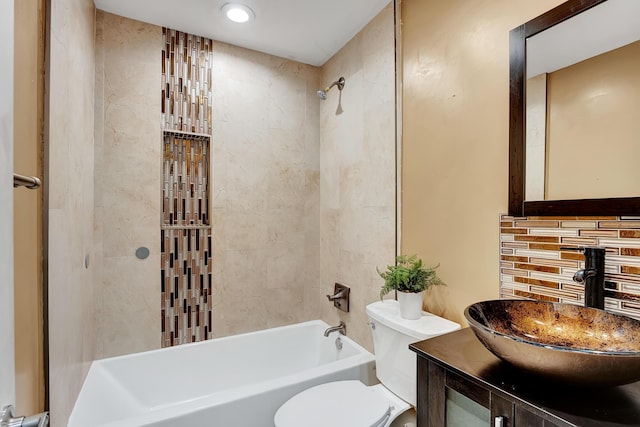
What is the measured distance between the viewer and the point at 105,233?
202 centimetres

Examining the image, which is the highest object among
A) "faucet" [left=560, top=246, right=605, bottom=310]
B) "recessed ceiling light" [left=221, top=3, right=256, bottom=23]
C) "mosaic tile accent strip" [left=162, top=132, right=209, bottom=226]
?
"recessed ceiling light" [left=221, top=3, right=256, bottom=23]

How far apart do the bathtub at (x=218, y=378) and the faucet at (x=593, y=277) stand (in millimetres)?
1262

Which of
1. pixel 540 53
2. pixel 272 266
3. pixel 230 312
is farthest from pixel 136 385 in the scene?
pixel 540 53

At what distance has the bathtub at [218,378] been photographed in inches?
59.8

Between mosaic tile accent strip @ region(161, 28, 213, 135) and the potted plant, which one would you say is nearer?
the potted plant

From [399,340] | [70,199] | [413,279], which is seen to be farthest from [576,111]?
[70,199]

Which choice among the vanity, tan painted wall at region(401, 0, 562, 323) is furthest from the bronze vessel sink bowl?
tan painted wall at region(401, 0, 562, 323)

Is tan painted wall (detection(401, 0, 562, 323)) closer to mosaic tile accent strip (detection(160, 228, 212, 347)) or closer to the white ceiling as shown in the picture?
the white ceiling

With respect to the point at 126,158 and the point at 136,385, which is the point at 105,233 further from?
the point at 136,385

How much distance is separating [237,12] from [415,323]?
2.05 m

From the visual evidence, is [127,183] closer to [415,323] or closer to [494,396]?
[415,323]

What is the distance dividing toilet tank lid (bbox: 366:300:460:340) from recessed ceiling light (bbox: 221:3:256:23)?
1.90 meters

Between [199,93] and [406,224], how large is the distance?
1694 mm

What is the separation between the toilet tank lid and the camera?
1.37 m
